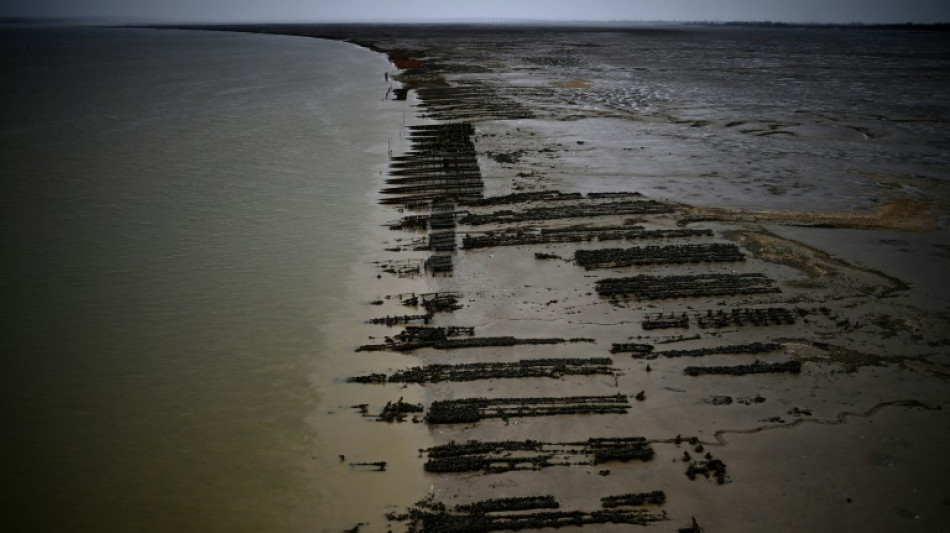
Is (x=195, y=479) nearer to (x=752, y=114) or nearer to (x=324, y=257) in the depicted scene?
(x=324, y=257)

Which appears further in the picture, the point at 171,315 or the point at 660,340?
the point at 171,315

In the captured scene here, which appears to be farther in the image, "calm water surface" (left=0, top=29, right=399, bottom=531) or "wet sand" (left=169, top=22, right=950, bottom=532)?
"calm water surface" (left=0, top=29, right=399, bottom=531)

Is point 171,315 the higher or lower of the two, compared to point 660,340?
lower

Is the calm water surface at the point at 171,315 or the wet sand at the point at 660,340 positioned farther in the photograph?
the calm water surface at the point at 171,315
